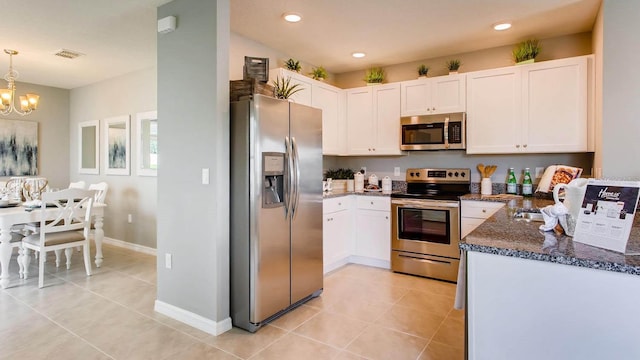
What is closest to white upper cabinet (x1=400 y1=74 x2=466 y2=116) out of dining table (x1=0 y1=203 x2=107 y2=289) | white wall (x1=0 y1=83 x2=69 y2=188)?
dining table (x1=0 y1=203 x2=107 y2=289)

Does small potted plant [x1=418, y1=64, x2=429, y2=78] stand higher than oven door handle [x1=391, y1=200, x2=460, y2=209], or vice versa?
small potted plant [x1=418, y1=64, x2=429, y2=78]

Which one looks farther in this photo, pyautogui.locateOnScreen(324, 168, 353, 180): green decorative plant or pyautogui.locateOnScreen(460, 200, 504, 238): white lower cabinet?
pyautogui.locateOnScreen(324, 168, 353, 180): green decorative plant

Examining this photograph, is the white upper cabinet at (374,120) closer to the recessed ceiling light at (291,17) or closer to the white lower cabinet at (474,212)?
the white lower cabinet at (474,212)

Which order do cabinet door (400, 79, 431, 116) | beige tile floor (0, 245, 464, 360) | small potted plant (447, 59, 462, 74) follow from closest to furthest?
beige tile floor (0, 245, 464, 360) < small potted plant (447, 59, 462, 74) < cabinet door (400, 79, 431, 116)

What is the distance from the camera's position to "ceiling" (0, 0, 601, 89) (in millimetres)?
2945

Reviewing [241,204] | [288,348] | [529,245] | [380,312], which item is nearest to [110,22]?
[241,204]

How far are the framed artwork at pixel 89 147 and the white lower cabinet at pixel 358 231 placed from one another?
418 cm

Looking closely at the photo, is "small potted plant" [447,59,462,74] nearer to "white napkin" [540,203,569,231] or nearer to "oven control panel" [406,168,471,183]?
"oven control panel" [406,168,471,183]

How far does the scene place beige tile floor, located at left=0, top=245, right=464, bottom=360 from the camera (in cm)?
232

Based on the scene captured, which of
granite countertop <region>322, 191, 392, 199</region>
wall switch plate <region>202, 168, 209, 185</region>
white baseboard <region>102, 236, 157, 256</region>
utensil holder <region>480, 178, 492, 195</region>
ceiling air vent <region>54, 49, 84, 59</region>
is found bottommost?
white baseboard <region>102, 236, 157, 256</region>

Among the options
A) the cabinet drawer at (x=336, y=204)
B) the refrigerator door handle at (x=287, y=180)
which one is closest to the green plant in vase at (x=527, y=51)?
the cabinet drawer at (x=336, y=204)

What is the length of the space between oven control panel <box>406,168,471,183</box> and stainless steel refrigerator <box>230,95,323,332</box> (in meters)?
1.87

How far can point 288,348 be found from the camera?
7.77 feet

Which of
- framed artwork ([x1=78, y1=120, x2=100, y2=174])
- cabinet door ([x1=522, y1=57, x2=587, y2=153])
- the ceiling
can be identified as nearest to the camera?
the ceiling
